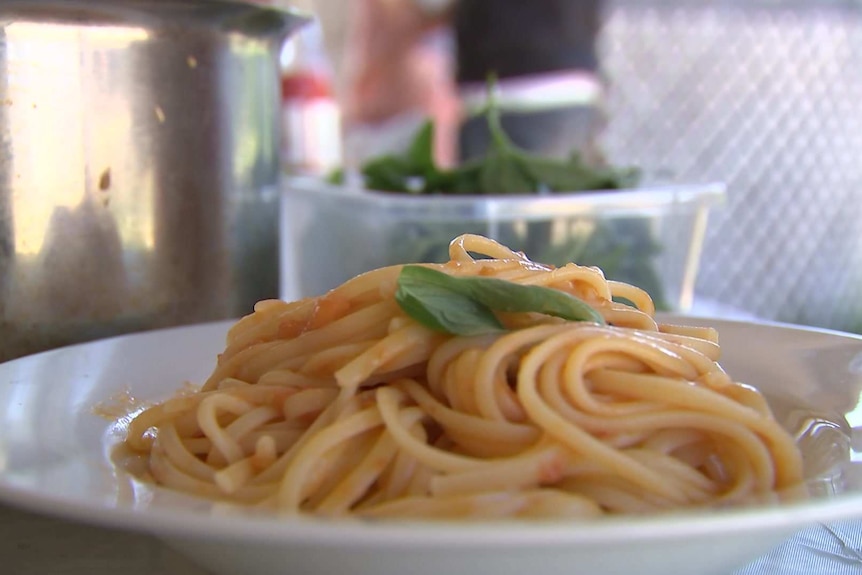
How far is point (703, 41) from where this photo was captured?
15.2 ft

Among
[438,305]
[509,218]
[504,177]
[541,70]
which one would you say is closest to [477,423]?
[438,305]

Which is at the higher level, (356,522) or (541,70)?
(541,70)

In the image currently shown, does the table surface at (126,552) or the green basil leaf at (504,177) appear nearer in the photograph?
the table surface at (126,552)

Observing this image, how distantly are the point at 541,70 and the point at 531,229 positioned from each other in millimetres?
1925

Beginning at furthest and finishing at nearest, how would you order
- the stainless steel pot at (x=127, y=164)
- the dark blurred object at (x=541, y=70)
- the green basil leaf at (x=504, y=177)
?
the dark blurred object at (x=541, y=70) → the green basil leaf at (x=504, y=177) → the stainless steel pot at (x=127, y=164)

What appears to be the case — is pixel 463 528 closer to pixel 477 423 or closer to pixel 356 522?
pixel 356 522

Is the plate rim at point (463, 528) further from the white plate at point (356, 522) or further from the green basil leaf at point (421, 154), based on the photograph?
the green basil leaf at point (421, 154)

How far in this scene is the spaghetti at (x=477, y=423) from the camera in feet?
2.45

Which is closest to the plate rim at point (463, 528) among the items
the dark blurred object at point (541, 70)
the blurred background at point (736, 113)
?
the dark blurred object at point (541, 70)

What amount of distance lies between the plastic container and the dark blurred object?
57.5 inches

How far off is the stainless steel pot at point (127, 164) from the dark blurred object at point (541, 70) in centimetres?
206

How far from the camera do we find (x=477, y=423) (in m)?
0.81

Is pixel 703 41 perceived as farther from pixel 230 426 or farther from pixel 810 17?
pixel 230 426

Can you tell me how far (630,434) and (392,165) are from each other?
148 cm
